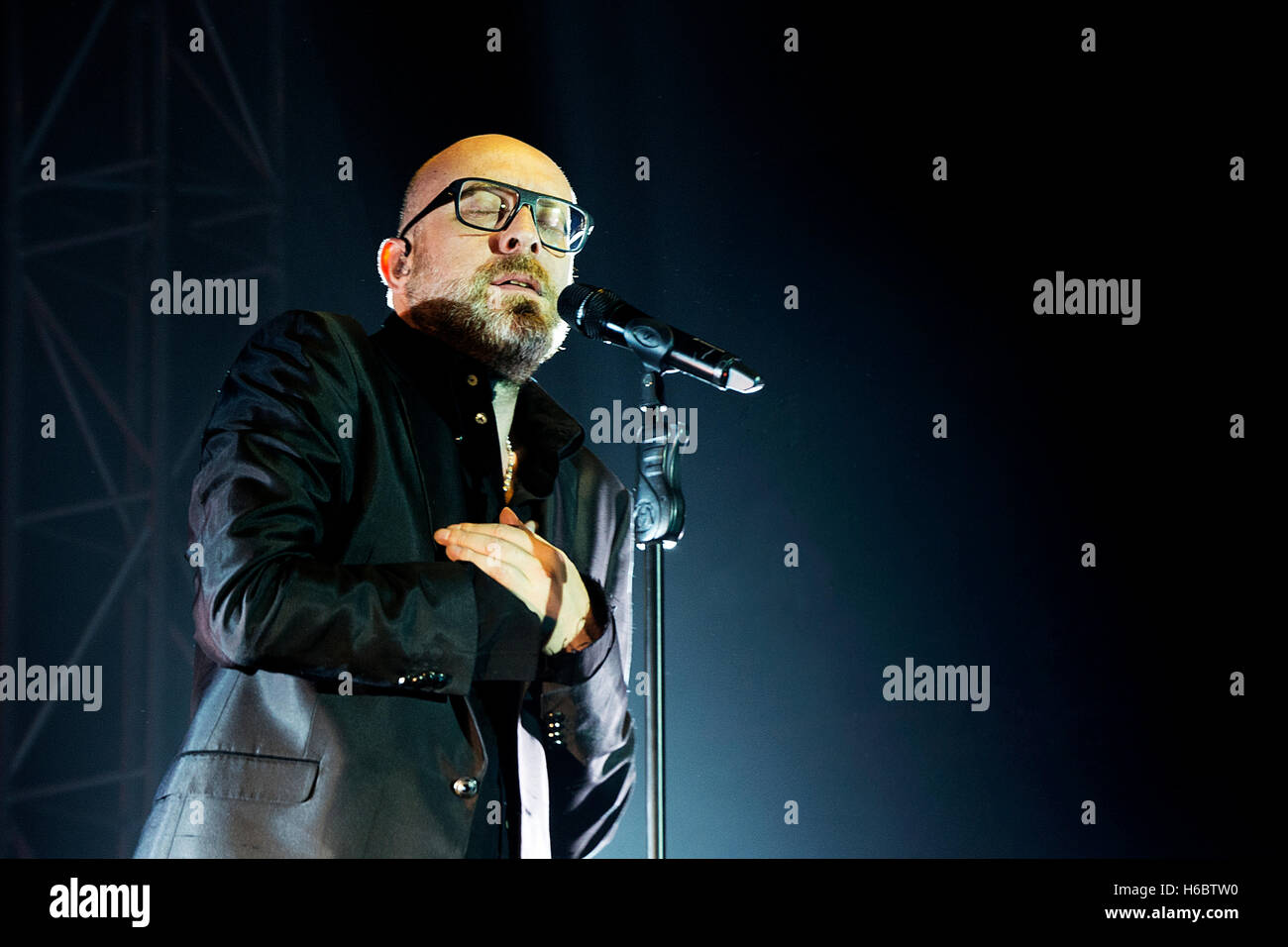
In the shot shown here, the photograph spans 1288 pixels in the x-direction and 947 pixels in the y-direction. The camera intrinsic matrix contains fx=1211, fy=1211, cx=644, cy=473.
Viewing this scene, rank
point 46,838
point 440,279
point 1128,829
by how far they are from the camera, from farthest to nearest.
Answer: point 1128,829 → point 46,838 → point 440,279

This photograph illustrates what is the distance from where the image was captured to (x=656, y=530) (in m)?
1.97

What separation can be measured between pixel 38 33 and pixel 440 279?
1163 mm

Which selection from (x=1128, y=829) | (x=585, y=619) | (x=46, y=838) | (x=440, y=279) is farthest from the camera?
(x=1128, y=829)

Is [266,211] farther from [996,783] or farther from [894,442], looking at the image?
[996,783]

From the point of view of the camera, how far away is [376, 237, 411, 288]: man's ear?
231cm

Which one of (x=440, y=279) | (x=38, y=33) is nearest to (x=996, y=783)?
(x=440, y=279)

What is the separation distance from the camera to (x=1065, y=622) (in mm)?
2844

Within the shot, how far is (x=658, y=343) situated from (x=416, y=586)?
53 cm

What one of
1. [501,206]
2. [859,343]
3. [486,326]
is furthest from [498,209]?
[859,343]

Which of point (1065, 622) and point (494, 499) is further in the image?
point (1065, 622)

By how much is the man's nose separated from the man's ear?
215mm

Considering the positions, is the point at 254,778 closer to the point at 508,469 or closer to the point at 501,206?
the point at 508,469
